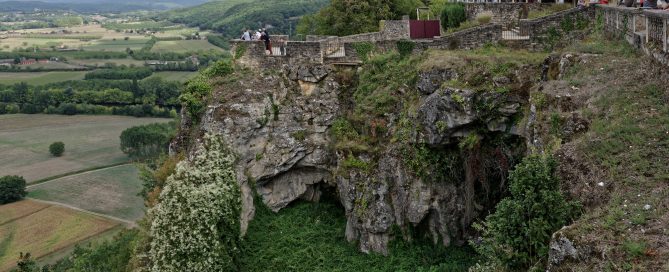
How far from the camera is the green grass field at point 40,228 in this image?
37.8m

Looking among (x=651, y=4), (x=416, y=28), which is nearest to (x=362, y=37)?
(x=416, y=28)

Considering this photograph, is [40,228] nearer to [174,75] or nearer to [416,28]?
[416,28]

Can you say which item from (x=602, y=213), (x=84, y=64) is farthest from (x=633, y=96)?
(x=84, y=64)

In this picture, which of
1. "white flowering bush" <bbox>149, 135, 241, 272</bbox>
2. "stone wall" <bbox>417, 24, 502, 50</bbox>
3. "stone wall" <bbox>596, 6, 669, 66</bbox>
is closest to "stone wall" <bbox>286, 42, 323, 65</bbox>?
"stone wall" <bbox>417, 24, 502, 50</bbox>

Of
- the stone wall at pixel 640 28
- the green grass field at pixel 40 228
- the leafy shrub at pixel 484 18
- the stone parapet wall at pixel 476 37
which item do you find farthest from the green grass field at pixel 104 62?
the stone wall at pixel 640 28

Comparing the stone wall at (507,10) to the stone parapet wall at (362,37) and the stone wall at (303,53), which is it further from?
the stone wall at (303,53)

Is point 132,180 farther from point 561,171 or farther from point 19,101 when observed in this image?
point 561,171

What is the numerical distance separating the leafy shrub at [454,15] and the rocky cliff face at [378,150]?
661 cm

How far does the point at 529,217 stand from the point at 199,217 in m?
13.5

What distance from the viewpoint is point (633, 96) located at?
40.4 ft

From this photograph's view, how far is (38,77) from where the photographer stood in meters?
96.5

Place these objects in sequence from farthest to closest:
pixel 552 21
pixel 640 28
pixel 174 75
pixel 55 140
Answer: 1. pixel 174 75
2. pixel 55 140
3. pixel 552 21
4. pixel 640 28

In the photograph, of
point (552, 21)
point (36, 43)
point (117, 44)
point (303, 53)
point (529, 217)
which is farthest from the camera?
point (36, 43)

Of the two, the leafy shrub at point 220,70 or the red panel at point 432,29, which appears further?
the leafy shrub at point 220,70
